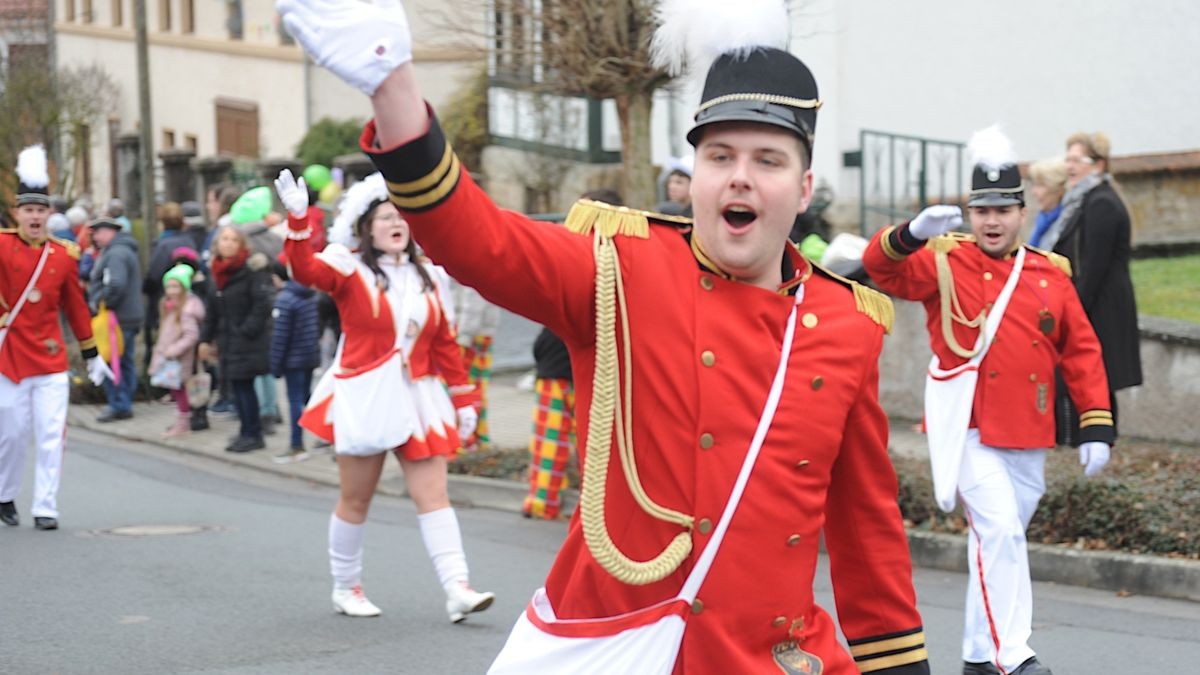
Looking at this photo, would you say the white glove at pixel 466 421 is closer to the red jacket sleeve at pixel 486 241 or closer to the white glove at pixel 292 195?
the white glove at pixel 292 195

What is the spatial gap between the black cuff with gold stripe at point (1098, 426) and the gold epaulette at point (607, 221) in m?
3.96

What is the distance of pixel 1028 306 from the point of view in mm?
6941

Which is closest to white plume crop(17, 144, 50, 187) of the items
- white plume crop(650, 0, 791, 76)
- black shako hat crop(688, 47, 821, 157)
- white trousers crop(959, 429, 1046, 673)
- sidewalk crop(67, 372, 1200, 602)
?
sidewalk crop(67, 372, 1200, 602)

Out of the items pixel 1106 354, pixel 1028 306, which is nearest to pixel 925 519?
pixel 1106 354

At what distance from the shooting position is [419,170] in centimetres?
279

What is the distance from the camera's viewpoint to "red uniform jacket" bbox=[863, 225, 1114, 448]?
686 cm

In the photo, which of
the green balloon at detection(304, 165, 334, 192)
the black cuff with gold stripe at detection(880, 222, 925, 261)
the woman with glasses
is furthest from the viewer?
the green balloon at detection(304, 165, 334, 192)

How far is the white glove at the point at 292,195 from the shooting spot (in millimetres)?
7444

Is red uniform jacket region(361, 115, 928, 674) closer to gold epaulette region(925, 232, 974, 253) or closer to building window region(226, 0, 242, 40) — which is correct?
gold epaulette region(925, 232, 974, 253)

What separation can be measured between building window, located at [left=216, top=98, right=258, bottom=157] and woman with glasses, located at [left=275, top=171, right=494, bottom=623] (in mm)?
27937

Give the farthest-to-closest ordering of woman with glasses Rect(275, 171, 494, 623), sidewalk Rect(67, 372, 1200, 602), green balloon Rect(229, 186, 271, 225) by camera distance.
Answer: green balloon Rect(229, 186, 271, 225) < sidewalk Rect(67, 372, 1200, 602) < woman with glasses Rect(275, 171, 494, 623)

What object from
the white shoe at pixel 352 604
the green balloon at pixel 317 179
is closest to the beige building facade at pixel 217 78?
the green balloon at pixel 317 179

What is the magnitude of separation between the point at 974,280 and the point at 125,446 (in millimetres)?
9986

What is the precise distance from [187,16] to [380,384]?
33802 millimetres
